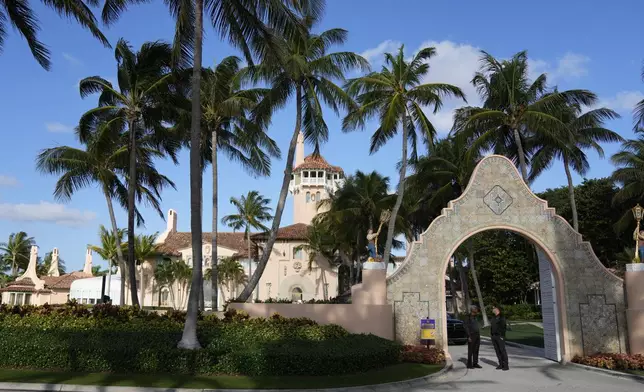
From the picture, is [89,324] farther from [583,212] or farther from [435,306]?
[583,212]

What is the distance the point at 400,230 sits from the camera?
4328cm

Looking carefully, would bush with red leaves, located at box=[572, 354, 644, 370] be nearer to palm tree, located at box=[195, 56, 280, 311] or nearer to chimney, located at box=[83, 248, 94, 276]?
palm tree, located at box=[195, 56, 280, 311]

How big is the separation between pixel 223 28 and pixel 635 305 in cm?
1568

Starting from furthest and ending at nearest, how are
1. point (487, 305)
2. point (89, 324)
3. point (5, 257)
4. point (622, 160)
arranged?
point (5, 257) < point (487, 305) < point (622, 160) < point (89, 324)

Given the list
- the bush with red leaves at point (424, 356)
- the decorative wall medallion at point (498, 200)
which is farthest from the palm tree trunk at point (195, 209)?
the decorative wall medallion at point (498, 200)

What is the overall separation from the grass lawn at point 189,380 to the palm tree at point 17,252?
79205mm

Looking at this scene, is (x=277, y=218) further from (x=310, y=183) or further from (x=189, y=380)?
(x=310, y=183)

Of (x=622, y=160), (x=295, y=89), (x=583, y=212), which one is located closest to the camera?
(x=295, y=89)

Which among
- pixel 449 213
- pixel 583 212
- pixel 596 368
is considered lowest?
pixel 596 368

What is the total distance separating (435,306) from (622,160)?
85.3 ft

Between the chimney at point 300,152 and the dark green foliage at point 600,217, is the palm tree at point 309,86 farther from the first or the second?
the chimney at point 300,152

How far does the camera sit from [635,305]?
17.6 meters

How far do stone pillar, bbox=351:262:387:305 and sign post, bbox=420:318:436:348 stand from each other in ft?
4.68

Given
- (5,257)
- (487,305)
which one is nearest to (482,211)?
(487,305)
